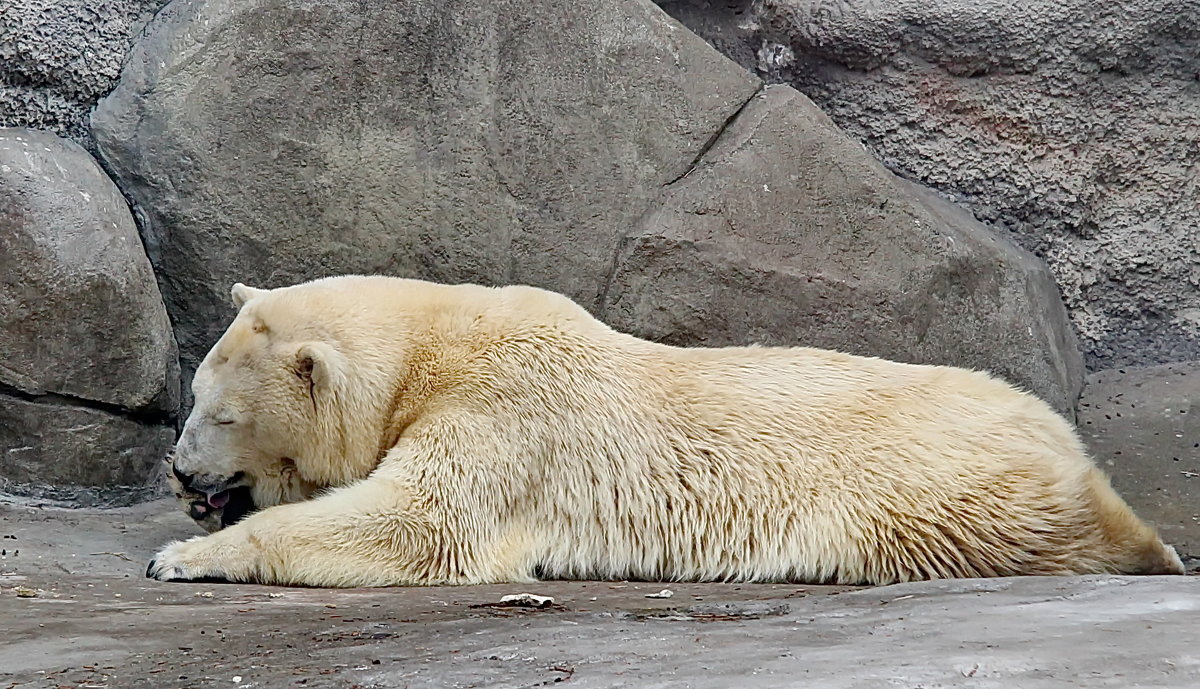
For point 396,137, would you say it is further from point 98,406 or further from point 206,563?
point 206,563

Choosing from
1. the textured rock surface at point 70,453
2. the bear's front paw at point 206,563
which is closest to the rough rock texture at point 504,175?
the textured rock surface at point 70,453

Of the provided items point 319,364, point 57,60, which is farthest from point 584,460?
point 57,60

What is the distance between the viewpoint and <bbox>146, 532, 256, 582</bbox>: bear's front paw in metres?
3.74

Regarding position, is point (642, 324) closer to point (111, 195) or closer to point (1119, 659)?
point (111, 195)

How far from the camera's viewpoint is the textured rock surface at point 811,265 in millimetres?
5445

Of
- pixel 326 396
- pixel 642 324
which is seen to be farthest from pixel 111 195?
pixel 642 324

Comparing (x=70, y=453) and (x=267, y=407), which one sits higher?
(x=267, y=407)

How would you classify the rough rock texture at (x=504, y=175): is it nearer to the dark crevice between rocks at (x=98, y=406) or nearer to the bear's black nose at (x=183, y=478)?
the dark crevice between rocks at (x=98, y=406)

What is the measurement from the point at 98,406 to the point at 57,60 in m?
1.34

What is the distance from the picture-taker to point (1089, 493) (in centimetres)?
375

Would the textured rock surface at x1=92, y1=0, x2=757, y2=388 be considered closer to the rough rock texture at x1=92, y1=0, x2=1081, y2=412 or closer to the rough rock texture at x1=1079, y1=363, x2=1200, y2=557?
the rough rock texture at x1=92, y1=0, x2=1081, y2=412

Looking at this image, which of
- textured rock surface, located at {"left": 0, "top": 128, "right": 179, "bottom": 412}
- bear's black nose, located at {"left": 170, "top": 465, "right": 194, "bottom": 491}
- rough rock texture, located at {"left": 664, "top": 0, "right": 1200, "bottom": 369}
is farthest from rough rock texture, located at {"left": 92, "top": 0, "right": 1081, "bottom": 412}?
bear's black nose, located at {"left": 170, "top": 465, "right": 194, "bottom": 491}

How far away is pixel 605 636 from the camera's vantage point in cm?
268

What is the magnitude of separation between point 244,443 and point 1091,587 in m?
2.46
